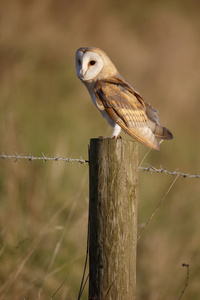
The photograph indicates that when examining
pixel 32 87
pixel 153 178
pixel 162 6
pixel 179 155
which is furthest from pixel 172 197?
pixel 162 6

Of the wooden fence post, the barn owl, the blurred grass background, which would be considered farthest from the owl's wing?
the blurred grass background

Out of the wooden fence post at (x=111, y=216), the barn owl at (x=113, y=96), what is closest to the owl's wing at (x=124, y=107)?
the barn owl at (x=113, y=96)

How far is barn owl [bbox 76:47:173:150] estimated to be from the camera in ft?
8.79

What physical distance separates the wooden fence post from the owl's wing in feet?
1.31

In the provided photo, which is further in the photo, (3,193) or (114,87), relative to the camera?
(3,193)

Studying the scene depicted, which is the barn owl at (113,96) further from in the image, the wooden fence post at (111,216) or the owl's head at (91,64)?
the wooden fence post at (111,216)

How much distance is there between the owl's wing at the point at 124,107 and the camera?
8.79ft

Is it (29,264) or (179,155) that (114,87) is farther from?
(179,155)

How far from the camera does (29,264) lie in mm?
4031

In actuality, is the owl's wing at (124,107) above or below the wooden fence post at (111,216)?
above

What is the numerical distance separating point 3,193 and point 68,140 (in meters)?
1.47

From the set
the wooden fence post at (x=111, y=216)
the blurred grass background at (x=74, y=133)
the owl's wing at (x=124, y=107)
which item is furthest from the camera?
the blurred grass background at (x=74, y=133)

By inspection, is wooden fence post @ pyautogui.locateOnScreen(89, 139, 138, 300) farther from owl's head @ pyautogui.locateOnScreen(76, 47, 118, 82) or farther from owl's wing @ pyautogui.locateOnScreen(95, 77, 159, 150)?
owl's head @ pyautogui.locateOnScreen(76, 47, 118, 82)

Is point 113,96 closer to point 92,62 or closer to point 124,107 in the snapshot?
point 124,107
